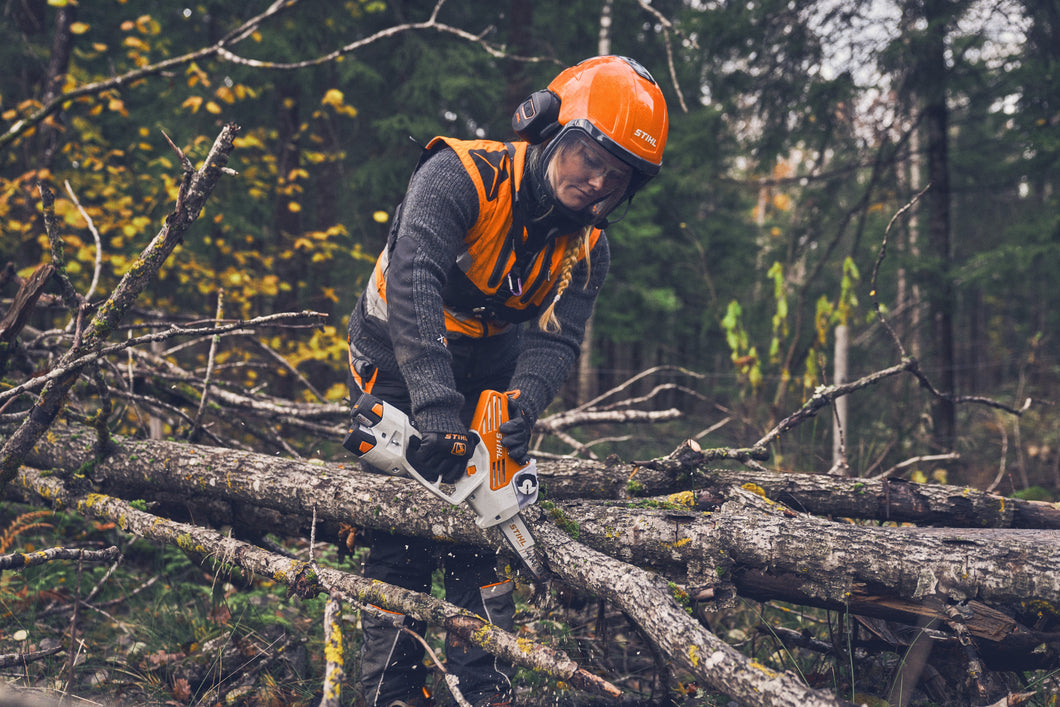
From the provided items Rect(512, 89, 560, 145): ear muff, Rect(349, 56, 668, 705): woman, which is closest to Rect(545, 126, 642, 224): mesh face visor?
Rect(349, 56, 668, 705): woman

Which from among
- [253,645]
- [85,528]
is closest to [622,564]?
[253,645]

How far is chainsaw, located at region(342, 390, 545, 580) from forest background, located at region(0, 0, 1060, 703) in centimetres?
271

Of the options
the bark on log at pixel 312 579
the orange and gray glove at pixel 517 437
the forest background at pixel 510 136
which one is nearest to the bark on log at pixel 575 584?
the bark on log at pixel 312 579

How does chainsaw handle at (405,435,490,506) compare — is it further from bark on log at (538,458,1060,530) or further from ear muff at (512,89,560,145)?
ear muff at (512,89,560,145)

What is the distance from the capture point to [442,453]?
2.14m

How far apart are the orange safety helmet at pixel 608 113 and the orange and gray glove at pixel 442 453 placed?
1.09 m

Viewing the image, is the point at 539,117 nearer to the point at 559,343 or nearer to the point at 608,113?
the point at 608,113

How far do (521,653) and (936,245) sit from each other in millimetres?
8120

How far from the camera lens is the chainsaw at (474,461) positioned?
2199 millimetres

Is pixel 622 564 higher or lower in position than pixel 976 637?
higher

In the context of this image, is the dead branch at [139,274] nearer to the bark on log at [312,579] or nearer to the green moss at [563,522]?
the bark on log at [312,579]

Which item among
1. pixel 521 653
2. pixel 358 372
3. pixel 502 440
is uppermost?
pixel 358 372

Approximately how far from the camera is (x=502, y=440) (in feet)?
7.44

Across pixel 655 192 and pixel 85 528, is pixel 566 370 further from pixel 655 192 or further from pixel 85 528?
pixel 655 192
